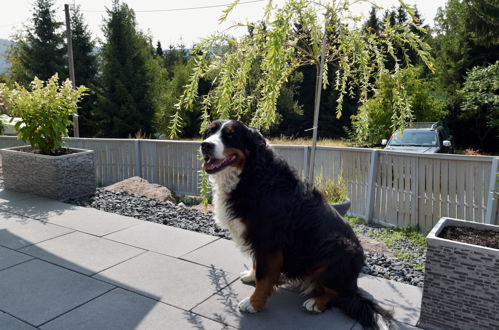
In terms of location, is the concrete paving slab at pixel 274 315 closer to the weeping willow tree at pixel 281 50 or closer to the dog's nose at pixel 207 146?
the dog's nose at pixel 207 146

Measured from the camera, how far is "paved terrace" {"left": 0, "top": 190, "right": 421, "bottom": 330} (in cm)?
A: 251

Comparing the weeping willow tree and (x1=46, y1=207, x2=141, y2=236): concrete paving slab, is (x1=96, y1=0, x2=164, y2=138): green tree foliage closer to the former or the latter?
(x1=46, y1=207, x2=141, y2=236): concrete paving slab

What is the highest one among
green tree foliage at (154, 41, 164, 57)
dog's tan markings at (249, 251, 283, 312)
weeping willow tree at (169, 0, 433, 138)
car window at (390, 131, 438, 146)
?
green tree foliage at (154, 41, 164, 57)

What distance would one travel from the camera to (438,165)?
18.2ft

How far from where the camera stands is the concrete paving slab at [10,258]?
10.9 feet

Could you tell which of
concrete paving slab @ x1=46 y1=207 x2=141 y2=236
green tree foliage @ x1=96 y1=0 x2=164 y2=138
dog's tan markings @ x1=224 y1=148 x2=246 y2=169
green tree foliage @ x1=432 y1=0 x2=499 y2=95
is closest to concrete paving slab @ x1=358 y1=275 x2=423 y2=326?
dog's tan markings @ x1=224 y1=148 x2=246 y2=169

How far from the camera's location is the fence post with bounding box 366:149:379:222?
6227 millimetres

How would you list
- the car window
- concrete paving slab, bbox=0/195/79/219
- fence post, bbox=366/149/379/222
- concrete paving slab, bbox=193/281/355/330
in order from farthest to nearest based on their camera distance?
the car window → fence post, bbox=366/149/379/222 → concrete paving slab, bbox=0/195/79/219 → concrete paving slab, bbox=193/281/355/330

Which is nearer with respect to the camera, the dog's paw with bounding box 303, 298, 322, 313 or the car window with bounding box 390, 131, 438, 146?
the dog's paw with bounding box 303, 298, 322, 313

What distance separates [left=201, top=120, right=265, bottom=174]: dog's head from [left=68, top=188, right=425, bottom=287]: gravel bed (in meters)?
1.85

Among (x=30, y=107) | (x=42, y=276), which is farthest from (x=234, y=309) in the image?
(x=30, y=107)

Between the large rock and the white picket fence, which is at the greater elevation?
the white picket fence

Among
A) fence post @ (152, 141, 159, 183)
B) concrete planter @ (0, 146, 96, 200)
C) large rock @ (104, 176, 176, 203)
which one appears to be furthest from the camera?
fence post @ (152, 141, 159, 183)

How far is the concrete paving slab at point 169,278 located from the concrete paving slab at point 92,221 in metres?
1.10
